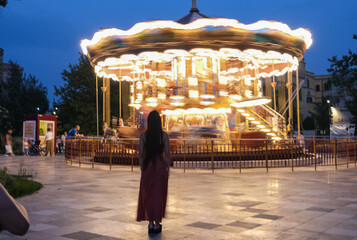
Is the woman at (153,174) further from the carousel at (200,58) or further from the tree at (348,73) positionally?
the tree at (348,73)

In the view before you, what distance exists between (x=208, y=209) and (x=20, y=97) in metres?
43.8

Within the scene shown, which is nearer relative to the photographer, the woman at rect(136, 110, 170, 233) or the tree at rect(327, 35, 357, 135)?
the woman at rect(136, 110, 170, 233)

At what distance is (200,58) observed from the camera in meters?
19.9

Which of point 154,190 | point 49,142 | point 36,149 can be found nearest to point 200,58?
point 49,142

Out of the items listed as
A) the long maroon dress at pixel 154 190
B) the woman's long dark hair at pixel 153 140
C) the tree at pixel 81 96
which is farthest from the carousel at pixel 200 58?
the tree at pixel 81 96

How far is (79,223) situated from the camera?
5.83 m

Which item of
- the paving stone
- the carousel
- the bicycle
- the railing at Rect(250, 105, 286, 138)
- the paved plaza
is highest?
the carousel

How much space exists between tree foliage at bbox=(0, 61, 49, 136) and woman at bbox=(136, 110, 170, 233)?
4129cm

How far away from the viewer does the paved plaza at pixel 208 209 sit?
5.25 metres

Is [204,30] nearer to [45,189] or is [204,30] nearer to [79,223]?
[45,189]

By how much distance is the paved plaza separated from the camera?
207 inches

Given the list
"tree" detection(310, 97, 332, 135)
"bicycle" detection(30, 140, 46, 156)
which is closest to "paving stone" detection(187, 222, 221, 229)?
"bicycle" detection(30, 140, 46, 156)

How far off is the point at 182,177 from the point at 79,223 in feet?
20.3

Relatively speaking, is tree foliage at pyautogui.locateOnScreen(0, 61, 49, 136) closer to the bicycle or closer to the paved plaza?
the bicycle
